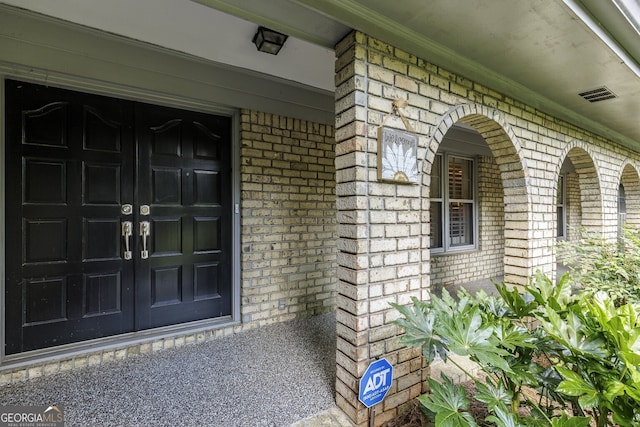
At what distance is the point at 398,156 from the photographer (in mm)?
1806

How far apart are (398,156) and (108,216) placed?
2.36m

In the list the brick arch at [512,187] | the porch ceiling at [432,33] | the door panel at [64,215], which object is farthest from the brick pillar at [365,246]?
the door panel at [64,215]

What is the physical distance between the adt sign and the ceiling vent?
296 centimetres

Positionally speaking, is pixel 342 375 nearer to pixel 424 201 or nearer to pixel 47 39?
pixel 424 201

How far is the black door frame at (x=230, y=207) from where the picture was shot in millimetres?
2062

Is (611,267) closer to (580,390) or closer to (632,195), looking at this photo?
(580,390)

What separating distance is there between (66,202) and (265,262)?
5.63 feet

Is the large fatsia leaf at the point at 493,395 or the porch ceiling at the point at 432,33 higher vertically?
the porch ceiling at the point at 432,33

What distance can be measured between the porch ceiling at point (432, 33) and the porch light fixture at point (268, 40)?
2.6 inches

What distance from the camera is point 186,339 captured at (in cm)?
263

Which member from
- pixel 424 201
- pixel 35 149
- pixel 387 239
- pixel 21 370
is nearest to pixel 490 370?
pixel 387 239

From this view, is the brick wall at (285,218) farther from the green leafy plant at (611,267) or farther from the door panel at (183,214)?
the green leafy plant at (611,267)

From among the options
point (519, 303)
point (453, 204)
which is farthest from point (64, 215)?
point (453, 204)

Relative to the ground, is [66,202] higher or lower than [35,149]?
lower
